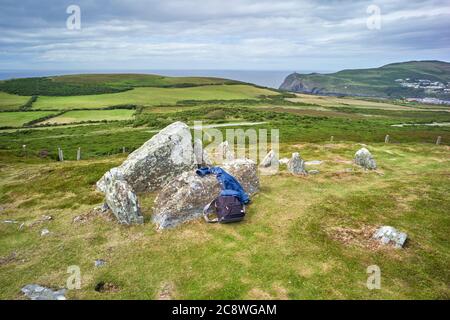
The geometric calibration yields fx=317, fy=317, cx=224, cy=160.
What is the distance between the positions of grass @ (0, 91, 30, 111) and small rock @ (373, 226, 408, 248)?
441 ft

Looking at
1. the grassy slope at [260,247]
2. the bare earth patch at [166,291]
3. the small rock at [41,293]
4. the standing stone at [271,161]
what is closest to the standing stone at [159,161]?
the grassy slope at [260,247]

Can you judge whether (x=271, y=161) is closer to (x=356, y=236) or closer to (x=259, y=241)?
(x=356, y=236)

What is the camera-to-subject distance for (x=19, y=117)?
102688mm

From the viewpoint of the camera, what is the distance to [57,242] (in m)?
20.0

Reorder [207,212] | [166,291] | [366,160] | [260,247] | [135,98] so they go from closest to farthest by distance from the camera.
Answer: [166,291] → [260,247] → [207,212] → [366,160] → [135,98]

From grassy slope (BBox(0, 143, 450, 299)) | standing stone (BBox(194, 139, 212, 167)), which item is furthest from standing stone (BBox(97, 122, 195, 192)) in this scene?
standing stone (BBox(194, 139, 212, 167))

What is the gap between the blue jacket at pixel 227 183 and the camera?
23.0 metres

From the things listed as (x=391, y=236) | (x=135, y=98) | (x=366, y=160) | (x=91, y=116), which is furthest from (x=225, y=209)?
(x=135, y=98)

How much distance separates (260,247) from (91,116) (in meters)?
104

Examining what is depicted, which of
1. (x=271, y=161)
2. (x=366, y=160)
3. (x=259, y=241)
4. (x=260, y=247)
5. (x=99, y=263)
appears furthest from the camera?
(x=366, y=160)

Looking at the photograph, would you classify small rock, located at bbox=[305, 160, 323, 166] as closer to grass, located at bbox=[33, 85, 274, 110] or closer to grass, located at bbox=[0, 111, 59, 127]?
grass, located at bbox=[0, 111, 59, 127]
